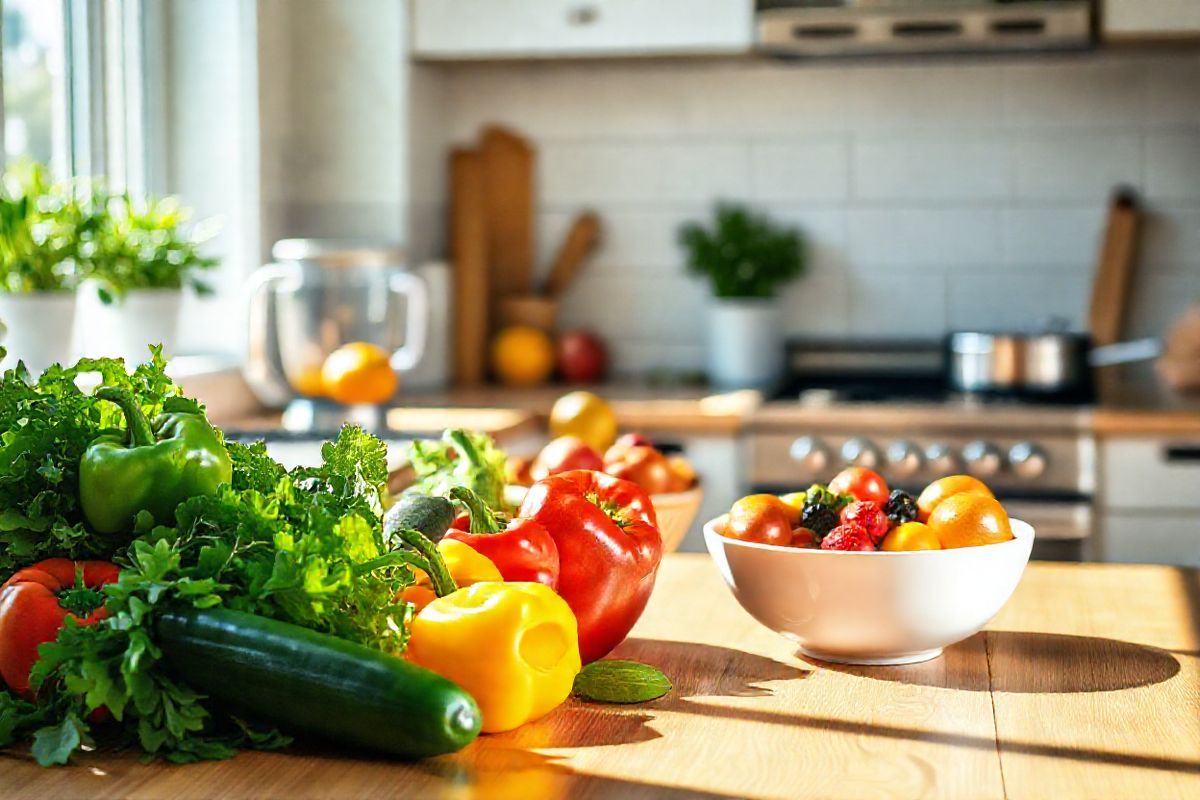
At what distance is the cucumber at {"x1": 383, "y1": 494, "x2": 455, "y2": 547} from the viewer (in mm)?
1153

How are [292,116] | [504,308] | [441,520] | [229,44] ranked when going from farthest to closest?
[504,308] → [292,116] → [229,44] → [441,520]

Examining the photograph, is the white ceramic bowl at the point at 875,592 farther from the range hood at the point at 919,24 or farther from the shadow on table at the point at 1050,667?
the range hood at the point at 919,24

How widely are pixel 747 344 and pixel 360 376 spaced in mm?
1140

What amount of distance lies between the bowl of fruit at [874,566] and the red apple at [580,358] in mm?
2438

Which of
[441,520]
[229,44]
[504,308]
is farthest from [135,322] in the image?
[441,520]

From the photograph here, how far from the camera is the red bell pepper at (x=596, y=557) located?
3.80ft

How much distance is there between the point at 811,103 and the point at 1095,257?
774mm

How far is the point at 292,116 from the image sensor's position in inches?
137

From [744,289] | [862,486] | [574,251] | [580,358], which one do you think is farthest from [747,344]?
[862,486]

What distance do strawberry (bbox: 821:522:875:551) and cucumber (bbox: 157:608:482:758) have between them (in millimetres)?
371

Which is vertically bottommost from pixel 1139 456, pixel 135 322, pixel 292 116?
pixel 1139 456

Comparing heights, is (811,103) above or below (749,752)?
above

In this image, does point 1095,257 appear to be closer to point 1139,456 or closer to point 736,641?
point 1139,456

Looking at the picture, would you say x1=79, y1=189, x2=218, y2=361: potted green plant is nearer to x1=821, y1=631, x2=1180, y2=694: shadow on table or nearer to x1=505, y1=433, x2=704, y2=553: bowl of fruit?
x1=505, y1=433, x2=704, y2=553: bowl of fruit
